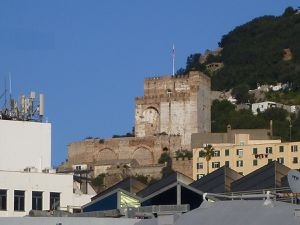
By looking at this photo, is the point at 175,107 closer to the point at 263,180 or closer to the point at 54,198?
the point at 263,180

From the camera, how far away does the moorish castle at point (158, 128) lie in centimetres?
18375

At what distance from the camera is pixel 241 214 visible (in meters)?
29.4

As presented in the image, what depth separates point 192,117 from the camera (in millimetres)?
185875

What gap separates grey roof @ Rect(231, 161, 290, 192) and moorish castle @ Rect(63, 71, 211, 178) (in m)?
102

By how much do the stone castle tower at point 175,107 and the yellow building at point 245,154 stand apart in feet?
43.4

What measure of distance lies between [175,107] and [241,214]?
159 metres

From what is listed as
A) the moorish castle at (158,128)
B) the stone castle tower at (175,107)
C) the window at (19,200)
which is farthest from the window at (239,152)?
the window at (19,200)

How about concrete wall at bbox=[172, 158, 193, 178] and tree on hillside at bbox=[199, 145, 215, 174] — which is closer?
tree on hillside at bbox=[199, 145, 215, 174]

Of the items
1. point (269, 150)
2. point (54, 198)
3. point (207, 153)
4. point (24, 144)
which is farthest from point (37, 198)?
point (207, 153)

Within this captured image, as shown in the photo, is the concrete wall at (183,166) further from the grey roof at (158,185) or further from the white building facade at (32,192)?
the white building facade at (32,192)

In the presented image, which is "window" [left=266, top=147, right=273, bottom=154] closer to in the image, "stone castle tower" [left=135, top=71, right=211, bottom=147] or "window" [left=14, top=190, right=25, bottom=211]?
"stone castle tower" [left=135, top=71, right=211, bottom=147]

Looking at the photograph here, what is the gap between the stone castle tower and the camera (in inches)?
7318

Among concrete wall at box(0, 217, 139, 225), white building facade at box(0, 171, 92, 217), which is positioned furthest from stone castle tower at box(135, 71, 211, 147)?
concrete wall at box(0, 217, 139, 225)

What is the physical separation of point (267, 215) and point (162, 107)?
161105 mm
